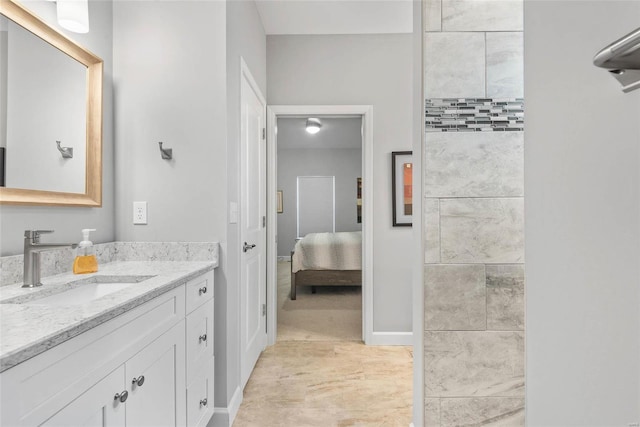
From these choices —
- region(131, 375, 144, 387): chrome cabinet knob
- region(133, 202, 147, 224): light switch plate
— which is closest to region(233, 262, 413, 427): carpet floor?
region(131, 375, 144, 387): chrome cabinet knob

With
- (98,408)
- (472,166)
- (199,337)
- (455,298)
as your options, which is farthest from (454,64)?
(98,408)

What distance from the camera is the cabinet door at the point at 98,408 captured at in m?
0.80

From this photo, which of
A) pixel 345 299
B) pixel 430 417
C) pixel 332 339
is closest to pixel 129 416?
pixel 430 417

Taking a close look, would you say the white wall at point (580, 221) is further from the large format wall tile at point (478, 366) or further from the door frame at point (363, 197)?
the door frame at point (363, 197)

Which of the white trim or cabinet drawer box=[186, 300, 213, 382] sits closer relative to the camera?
cabinet drawer box=[186, 300, 213, 382]

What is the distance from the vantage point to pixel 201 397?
5.27 feet

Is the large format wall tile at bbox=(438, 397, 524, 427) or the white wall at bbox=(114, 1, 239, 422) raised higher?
the white wall at bbox=(114, 1, 239, 422)

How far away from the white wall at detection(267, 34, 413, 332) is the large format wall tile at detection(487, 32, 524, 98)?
1.39m

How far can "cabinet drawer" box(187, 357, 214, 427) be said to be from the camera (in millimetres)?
1489

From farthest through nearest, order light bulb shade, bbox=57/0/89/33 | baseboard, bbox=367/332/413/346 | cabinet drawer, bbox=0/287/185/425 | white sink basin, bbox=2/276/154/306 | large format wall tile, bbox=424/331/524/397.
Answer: baseboard, bbox=367/332/413/346 < large format wall tile, bbox=424/331/524/397 < light bulb shade, bbox=57/0/89/33 < white sink basin, bbox=2/276/154/306 < cabinet drawer, bbox=0/287/185/425

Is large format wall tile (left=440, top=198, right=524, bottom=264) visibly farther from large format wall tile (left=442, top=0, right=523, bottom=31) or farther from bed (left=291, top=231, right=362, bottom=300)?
bed (left=291, top=231, right=362, bottom=300)

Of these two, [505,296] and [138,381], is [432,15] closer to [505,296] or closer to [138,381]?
[505,296]

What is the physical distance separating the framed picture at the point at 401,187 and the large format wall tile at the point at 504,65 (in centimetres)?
138

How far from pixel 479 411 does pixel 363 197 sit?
1.82 meters
